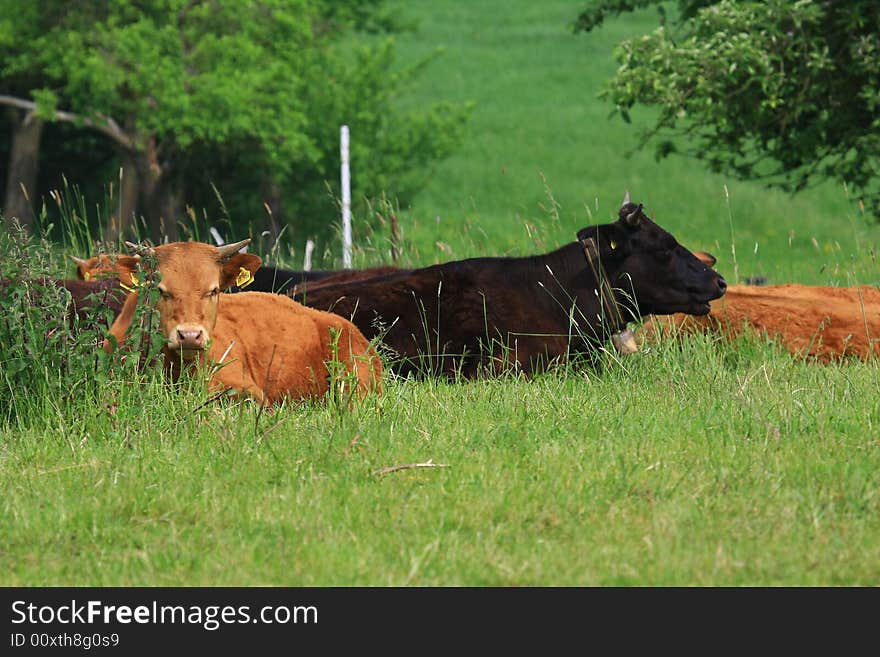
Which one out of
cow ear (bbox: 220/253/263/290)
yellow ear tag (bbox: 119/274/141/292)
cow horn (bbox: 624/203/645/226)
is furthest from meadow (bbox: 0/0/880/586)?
cow horn (bbox: 624/203/645/226)

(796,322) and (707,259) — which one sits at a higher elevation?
(707,259)

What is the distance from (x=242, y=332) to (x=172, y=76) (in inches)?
874

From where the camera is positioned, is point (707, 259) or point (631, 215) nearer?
point (631, 215)

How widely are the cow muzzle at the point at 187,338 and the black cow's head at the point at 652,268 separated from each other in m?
3.66

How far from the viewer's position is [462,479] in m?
5.79

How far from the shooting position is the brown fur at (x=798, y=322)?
380 inches

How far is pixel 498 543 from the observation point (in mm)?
5094

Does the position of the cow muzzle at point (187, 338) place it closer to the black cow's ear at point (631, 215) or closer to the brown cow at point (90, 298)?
the brown cow at point (90, 298)

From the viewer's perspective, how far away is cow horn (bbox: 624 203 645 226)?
9.54m

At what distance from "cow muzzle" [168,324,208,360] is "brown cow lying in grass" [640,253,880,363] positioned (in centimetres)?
372

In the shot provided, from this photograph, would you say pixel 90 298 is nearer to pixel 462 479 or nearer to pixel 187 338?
pixel 187 338

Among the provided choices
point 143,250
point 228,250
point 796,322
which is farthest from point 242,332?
point 796,322
